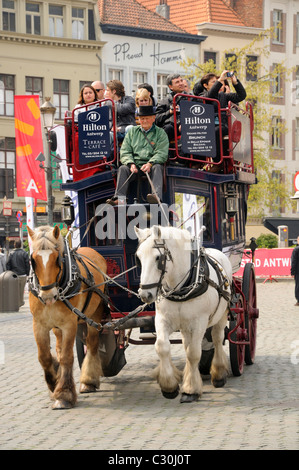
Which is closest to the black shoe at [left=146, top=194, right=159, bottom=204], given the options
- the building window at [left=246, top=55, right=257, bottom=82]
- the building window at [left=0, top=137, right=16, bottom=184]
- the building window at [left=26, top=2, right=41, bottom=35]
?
the building window at [left=246, top=55, right=257, bottom=82]

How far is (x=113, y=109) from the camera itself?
1063 cm

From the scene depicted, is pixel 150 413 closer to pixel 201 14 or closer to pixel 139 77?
pixel 139 77

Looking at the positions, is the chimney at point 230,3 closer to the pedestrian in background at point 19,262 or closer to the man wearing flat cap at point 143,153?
the pedestrian in background at point 19,262

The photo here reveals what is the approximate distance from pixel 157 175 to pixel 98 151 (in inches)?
36.7

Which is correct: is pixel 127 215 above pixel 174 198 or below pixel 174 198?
below

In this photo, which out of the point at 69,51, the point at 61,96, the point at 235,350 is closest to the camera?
the point at 235,350

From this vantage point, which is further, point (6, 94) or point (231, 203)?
point (6, 94)

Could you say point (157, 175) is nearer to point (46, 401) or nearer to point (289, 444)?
point (46, 401)

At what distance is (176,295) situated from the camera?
8.99 m

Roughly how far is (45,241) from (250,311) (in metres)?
3.75

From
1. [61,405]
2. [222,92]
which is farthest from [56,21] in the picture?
[61,405]

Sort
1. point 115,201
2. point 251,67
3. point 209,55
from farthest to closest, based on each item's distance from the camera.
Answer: point 209,55 → point 251,67 → point 115,201

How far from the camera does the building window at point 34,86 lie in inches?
1842

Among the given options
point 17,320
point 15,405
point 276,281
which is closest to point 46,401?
point 15,405
